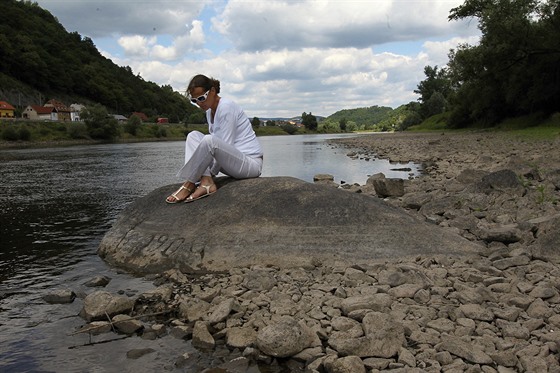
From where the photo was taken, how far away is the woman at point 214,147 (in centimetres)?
945

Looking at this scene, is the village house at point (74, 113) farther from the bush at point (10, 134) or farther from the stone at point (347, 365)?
the stone at point (347, 365)

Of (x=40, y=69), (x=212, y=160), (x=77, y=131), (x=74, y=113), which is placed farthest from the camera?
(x=40, y=69)

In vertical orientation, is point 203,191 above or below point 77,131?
below

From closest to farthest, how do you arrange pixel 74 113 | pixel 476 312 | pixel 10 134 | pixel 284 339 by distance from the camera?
pixel 284 339, pixel 476 312, pixel 10 134, pixel 74 113

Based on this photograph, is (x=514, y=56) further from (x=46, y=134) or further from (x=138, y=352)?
(x=46, y=134)

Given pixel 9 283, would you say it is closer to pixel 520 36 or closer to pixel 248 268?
pixel 248 268

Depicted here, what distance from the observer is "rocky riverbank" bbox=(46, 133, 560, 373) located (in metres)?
5.43

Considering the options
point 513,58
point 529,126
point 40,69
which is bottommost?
point 529,126

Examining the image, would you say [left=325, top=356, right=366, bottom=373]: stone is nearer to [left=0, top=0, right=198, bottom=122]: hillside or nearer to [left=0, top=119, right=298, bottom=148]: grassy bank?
[left=0, top=119, right=298, bottom=148]: grassy bank

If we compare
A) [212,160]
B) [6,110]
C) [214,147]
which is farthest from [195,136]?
[6,110]

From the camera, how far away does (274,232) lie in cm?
930

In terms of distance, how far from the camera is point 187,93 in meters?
9.69

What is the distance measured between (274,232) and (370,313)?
343 centimetres

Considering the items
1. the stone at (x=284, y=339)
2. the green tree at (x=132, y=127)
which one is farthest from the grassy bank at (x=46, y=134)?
the stone at (x=284, y=339)
